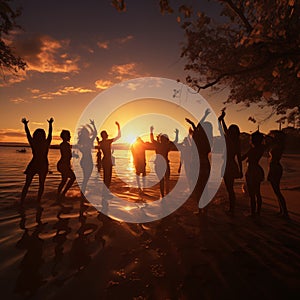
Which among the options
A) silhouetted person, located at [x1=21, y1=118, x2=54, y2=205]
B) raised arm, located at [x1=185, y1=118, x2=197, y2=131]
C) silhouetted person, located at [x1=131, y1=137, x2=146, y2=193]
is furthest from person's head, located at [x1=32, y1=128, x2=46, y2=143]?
raised arm, located at [x1=185, y1=118, x2=197, y2=131]

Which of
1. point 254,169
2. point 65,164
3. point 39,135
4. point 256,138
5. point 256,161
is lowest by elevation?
point 254,169

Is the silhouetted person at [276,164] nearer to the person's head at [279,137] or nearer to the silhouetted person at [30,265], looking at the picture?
the person's head at [279,137]

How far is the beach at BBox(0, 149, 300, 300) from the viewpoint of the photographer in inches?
124

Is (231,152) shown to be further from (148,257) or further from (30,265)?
(30,265)

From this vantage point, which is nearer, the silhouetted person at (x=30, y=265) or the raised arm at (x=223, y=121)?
the silhouetted person at (x=30, y=265)

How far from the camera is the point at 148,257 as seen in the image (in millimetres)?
4129

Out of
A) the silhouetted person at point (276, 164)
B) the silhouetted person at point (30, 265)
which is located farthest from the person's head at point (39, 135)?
the silhouetted person at point (276, 164)

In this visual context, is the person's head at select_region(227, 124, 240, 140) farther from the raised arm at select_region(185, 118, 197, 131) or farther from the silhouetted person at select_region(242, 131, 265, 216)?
the raised arm at select_region(185, 118, 197, 131)

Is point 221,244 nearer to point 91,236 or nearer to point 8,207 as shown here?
point 91,236

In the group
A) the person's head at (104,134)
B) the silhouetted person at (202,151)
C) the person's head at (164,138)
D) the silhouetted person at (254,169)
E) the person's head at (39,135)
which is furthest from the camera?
the person's head at (164,138)

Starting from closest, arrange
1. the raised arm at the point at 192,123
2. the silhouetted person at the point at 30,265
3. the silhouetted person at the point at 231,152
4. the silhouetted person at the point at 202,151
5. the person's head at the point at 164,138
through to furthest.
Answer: the silhouetted person at the point at 30,265
the silhouetted person at the point at 231,152
the silhouetted person at the point at 202,151
the raised arm at the point at 192,123
the person's head at the point at 164,138

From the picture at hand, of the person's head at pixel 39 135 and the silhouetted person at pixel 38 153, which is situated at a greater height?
the person's head at pixel 39 135

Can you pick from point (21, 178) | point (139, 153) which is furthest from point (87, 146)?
point (21, 178)

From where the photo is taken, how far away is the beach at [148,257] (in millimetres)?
3146
